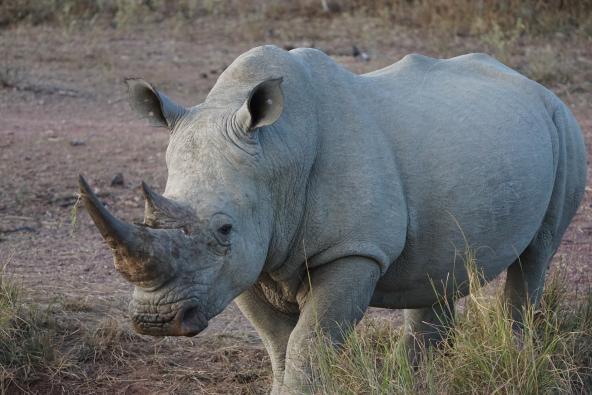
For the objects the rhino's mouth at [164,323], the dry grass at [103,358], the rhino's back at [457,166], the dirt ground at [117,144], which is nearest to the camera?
the rhino's mouth at [164,323]

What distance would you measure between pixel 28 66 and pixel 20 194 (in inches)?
160

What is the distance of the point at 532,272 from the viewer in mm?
5410

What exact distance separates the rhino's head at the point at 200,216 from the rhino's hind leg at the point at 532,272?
60.6 inches

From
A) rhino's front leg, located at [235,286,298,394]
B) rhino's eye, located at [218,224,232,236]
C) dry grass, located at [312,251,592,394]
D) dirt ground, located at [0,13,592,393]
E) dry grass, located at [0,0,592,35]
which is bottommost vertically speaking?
dry grass, located at [0,0,592,35]

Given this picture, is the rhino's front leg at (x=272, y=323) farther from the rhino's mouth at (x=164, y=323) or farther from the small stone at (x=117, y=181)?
the small stone at (x=117, y=181)

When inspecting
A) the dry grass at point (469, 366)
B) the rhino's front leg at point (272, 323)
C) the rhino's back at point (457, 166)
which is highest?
the rhino's back at point (457, 166)

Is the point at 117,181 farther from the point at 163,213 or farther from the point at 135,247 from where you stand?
the point at 135,247

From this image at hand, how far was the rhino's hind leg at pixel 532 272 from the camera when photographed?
5.39 meters

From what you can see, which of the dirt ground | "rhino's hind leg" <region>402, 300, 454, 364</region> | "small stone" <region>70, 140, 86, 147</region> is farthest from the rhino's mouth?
"small stone" <region>70, 140, 86, 147</region>

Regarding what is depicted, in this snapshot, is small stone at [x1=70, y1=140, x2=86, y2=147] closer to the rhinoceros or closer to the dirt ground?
the dirt ground

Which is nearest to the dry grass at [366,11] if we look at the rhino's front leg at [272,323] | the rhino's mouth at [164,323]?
the rhino's front leg at [272,323]

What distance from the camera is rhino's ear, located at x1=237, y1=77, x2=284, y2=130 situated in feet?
13.4

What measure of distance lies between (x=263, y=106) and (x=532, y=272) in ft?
6.27

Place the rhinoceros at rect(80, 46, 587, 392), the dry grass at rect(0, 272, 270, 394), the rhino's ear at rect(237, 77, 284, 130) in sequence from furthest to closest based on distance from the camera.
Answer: the dry grass at rect(0, 272, 270, 394) < the rhino's ear at rect(237, 77, 284, 130) < the rhinoceros at rect(80, 46, 587, 392)
